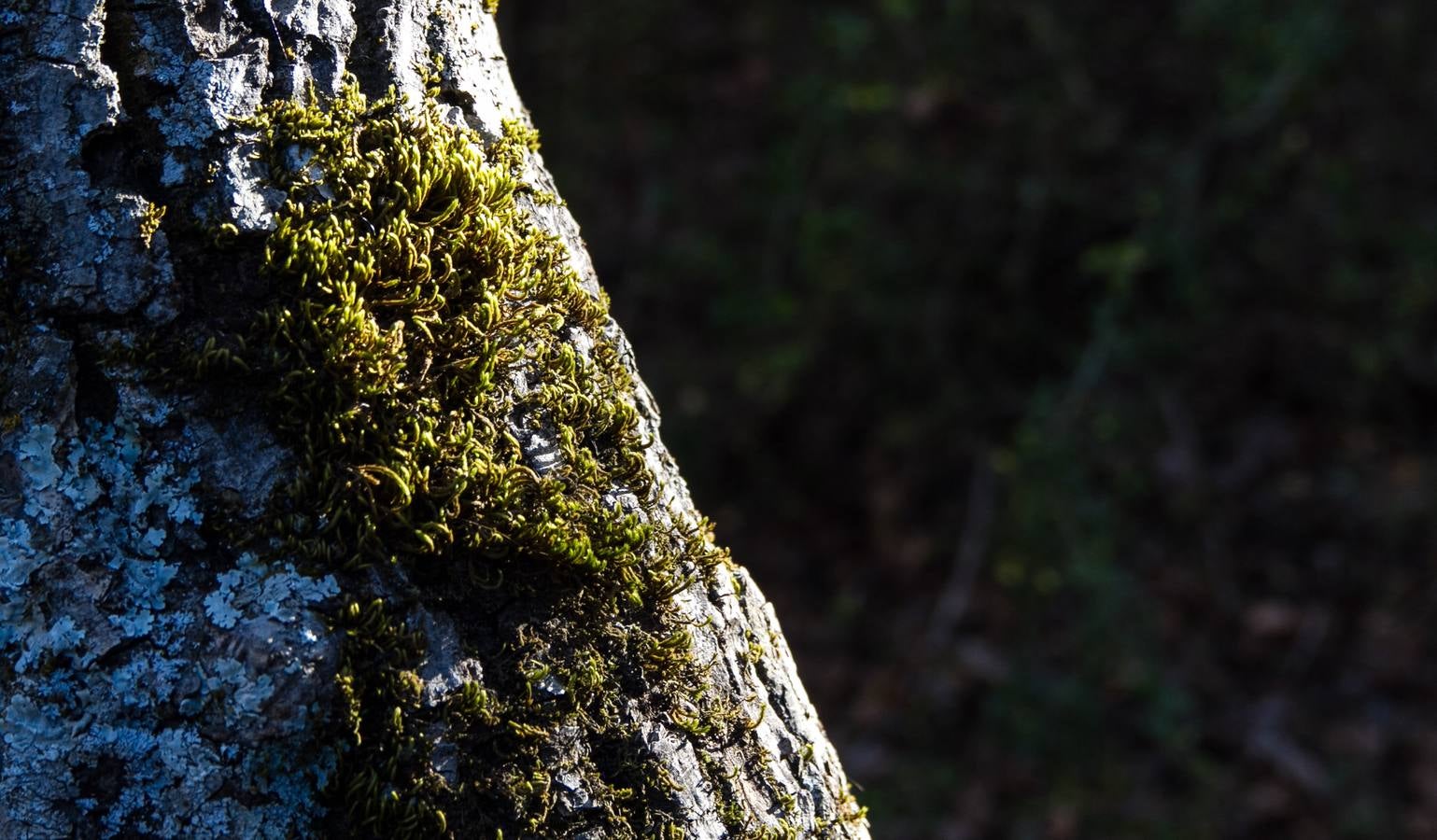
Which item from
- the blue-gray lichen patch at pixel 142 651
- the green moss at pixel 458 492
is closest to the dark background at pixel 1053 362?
the green moss at pixel 458 492

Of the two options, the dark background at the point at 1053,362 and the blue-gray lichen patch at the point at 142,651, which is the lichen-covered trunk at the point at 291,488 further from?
the dark background at the point at 1053,362

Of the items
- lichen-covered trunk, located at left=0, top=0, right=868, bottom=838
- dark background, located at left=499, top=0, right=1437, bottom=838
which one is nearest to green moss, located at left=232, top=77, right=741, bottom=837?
lichen-covered trunk, located at left=0, top=0, right=868, bottom=838

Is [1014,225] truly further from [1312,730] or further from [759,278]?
[1312,730]

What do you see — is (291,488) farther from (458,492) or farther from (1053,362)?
(1053,362)

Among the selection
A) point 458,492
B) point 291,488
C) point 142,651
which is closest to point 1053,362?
point 458,492

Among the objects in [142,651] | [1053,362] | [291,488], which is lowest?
[142,651]

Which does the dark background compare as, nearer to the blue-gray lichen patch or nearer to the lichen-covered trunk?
the lichen-covered trunk
